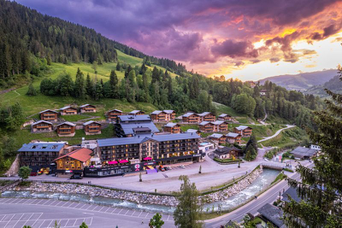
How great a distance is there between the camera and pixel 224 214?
121ft

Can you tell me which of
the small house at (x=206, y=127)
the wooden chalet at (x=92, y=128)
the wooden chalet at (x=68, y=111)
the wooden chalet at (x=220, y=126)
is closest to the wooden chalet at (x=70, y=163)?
the wooden chalet at (x=92, y=128)

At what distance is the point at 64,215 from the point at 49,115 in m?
46.5

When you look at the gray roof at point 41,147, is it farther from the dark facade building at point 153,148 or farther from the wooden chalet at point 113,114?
the wooden chalet at point 113,114

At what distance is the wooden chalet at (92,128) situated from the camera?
68.3 m

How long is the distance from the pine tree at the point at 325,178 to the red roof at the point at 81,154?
51.0 meters

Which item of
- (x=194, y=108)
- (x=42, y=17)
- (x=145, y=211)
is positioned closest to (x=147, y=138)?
(x=145, y=211)

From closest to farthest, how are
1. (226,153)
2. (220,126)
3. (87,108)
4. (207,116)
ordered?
(226,153), (87,108), (220,126), (207,116)

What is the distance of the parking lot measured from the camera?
110 ft

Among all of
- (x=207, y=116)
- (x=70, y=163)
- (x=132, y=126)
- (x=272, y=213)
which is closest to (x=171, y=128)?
(x=132, y=126)

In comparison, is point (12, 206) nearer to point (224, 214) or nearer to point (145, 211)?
point (145, 211)

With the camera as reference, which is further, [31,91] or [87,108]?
[87,108]

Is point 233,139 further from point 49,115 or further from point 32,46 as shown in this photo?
point 32,46

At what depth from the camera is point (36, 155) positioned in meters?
51.6

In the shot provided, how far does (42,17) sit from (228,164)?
232 m
